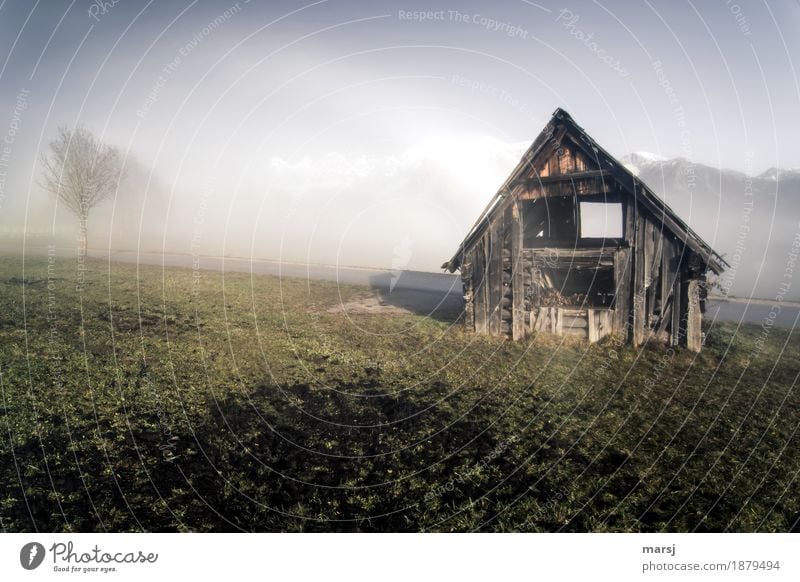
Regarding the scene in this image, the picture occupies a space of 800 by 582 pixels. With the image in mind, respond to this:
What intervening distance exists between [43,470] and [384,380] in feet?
22.6

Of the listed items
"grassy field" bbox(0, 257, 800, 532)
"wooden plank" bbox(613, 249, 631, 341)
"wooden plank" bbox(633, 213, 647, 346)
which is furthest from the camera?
"wooden plank" bbox(613, 249, 631, 341)

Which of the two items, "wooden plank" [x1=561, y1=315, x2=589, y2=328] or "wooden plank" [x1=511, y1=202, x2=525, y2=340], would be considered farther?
"wooden plank" [x1=511, y1=202, x2=525, y2=340]

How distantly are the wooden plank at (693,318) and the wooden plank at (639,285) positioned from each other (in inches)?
51.1

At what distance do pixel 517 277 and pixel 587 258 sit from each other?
2463 millimetres

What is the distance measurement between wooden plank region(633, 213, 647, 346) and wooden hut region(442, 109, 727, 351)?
28 millimetres

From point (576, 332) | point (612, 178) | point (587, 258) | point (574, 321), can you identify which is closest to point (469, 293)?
point (574, 321)

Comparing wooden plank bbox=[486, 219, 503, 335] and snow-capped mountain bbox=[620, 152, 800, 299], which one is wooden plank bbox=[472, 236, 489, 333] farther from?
snow-capped mountain bbox=[620, 152, 800, 299]

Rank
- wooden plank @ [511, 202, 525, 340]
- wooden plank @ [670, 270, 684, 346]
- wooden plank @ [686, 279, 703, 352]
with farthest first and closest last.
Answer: wooden plank @ [511, 202, 525, 340], wooden plank @ [670, 270, 684, 346], wooden plank @ [686, 279, 703, 352]

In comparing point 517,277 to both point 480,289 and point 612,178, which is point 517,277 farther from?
point 612,178

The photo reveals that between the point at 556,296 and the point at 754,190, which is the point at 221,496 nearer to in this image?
the point at 556,296

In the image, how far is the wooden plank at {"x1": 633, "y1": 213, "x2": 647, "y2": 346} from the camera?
12.5m

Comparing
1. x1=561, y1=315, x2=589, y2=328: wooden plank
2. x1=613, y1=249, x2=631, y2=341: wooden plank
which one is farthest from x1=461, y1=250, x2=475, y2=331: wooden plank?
x1=613, y1=249, x2=631, y2=341: wooden plank

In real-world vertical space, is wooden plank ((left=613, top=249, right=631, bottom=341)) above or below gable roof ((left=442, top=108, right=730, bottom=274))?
below

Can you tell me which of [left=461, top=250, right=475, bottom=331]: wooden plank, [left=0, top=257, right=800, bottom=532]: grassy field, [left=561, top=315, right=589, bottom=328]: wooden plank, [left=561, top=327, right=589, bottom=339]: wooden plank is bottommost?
[left=0, top=257, right=800, bottom=532]: grassy field
